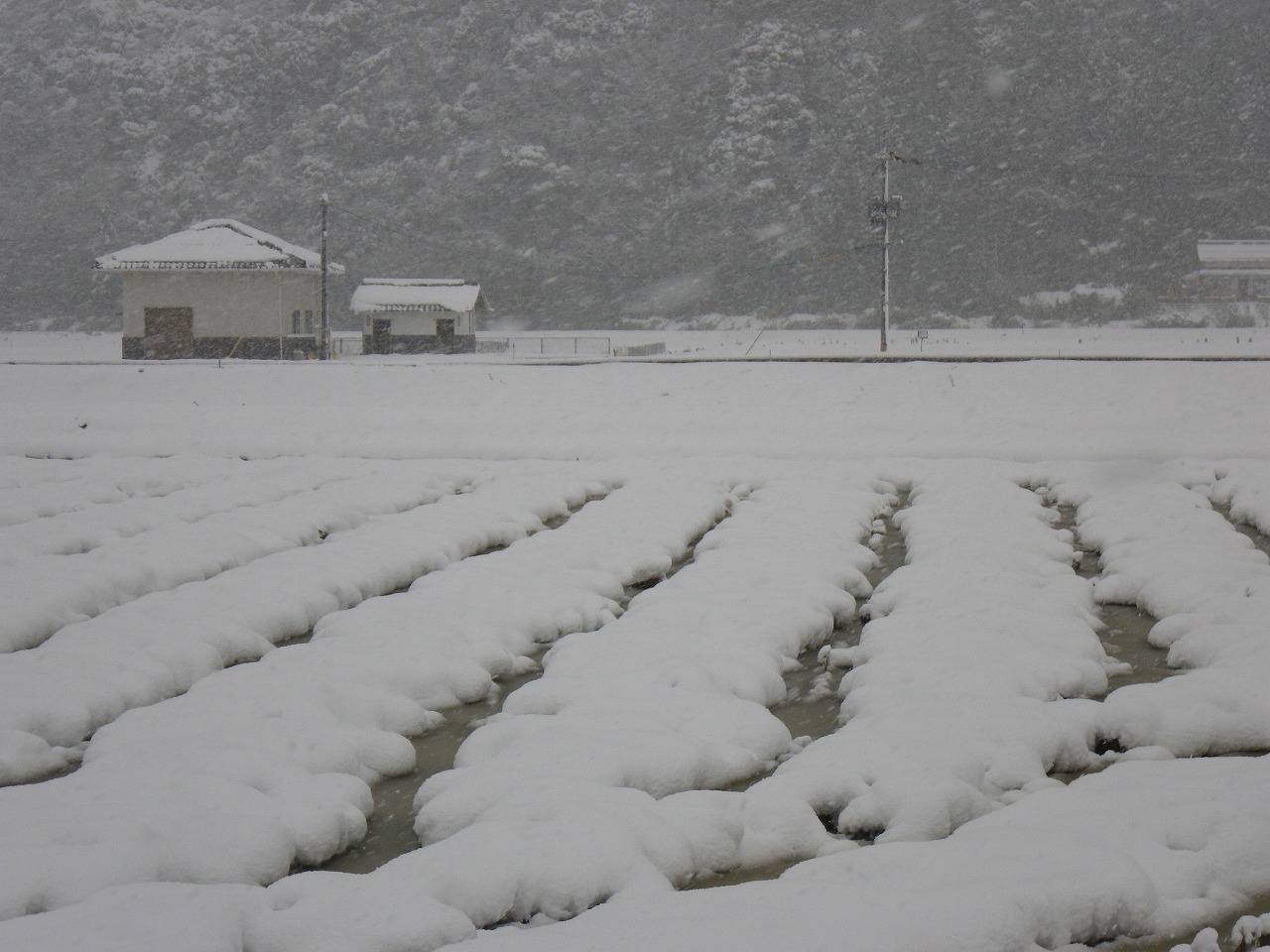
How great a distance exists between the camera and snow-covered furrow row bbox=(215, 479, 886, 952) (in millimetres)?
3881

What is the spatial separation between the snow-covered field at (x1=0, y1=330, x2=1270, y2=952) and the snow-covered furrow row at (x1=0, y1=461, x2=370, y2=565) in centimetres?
7

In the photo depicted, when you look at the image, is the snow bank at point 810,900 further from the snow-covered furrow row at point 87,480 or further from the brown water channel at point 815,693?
the snow-covered furrow row at point 87,480

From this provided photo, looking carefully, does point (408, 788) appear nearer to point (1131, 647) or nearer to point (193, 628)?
point (193, 628)

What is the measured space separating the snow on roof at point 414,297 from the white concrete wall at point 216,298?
4501 millimetres

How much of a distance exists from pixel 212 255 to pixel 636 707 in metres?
35.7

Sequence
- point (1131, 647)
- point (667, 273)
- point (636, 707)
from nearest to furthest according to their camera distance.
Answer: point (636, 707), point (1131, 647), point (667, 273)

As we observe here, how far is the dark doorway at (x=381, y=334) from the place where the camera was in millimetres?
42844

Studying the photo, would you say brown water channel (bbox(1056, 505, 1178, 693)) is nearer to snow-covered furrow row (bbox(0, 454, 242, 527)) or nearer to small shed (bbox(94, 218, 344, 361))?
snow-covered furrow row (bbox(0, 454, 242, 527))

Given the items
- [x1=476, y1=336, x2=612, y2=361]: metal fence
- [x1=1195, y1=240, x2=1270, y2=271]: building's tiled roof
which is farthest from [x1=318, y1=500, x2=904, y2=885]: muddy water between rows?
[x1=1195, y1=240, x2=1270, y2=271]: building's tiled roof

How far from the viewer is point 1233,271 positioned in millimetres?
54250

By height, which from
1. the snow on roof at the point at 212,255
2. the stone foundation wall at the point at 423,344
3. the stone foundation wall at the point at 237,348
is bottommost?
the stone foundation wall at the point at 237,348

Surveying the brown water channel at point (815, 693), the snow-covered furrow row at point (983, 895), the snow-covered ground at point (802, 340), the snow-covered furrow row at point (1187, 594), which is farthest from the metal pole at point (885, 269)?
the snow-covered furrow row at point (983, 895)

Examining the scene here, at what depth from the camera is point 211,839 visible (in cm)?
430

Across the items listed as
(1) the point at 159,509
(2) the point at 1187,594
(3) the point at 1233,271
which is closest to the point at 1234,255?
(3) the point at 1233,271
